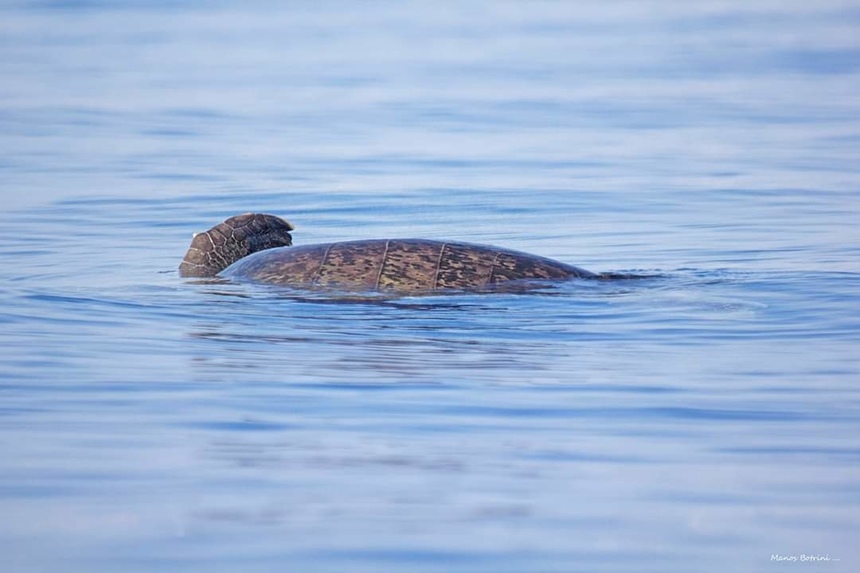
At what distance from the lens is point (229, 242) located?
11.4 metres

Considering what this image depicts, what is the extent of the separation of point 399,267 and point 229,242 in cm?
159

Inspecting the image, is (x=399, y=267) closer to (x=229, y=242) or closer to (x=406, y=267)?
(x=406, y=267)

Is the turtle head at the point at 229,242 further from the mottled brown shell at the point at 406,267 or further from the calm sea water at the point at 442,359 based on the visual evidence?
the mottled brown shell at the point at 406,267

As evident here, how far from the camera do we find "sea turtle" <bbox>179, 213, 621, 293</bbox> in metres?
10.3

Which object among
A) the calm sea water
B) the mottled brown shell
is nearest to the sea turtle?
the mottled brown shell

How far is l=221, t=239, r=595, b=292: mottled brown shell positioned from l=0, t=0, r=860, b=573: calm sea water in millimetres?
251

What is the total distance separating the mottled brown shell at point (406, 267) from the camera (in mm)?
10289

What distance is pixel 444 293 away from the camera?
1013 centimetres

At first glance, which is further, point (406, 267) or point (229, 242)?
point (229, 242)

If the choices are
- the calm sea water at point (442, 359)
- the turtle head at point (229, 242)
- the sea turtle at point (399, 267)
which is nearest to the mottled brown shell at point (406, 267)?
the sea turtle at point (399, 267)

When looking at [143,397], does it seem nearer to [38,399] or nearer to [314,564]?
[38,399]

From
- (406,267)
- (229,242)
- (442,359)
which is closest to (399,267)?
(406,267)

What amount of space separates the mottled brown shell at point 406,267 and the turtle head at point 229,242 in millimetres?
606

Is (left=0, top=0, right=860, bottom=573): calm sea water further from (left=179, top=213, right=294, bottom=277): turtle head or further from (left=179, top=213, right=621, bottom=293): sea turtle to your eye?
(left=179, top=213, right=294, bottom=277): turtle head
